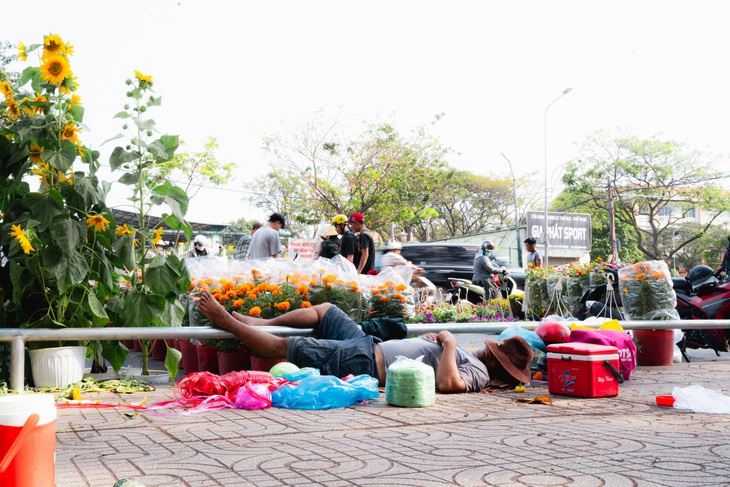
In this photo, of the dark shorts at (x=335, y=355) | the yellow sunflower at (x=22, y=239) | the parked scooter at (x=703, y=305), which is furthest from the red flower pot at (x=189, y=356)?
the parked scooter at (x=703, y=305)

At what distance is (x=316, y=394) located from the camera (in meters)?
5.07

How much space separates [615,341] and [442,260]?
45.3 feet

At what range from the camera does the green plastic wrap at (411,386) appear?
5.10 meters

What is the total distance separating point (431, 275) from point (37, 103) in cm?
1515

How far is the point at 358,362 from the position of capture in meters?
5.77

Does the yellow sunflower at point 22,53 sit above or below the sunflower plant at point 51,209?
above

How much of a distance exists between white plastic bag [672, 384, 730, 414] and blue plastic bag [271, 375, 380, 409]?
7.51 feet

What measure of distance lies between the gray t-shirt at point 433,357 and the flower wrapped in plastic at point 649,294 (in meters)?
3.02

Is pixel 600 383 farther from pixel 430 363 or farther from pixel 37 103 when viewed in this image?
pixel 37 103

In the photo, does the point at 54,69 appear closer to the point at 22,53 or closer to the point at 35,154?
the point at 22,53

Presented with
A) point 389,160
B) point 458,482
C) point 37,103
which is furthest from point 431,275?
point 458,482

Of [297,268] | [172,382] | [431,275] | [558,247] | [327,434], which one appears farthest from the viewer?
[558,247]

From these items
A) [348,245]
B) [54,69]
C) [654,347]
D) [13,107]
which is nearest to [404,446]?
[54,69]

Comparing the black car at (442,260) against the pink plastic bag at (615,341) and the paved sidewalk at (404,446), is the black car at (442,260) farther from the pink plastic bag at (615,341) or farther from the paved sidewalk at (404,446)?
the paved sidewalk at (404,446)
